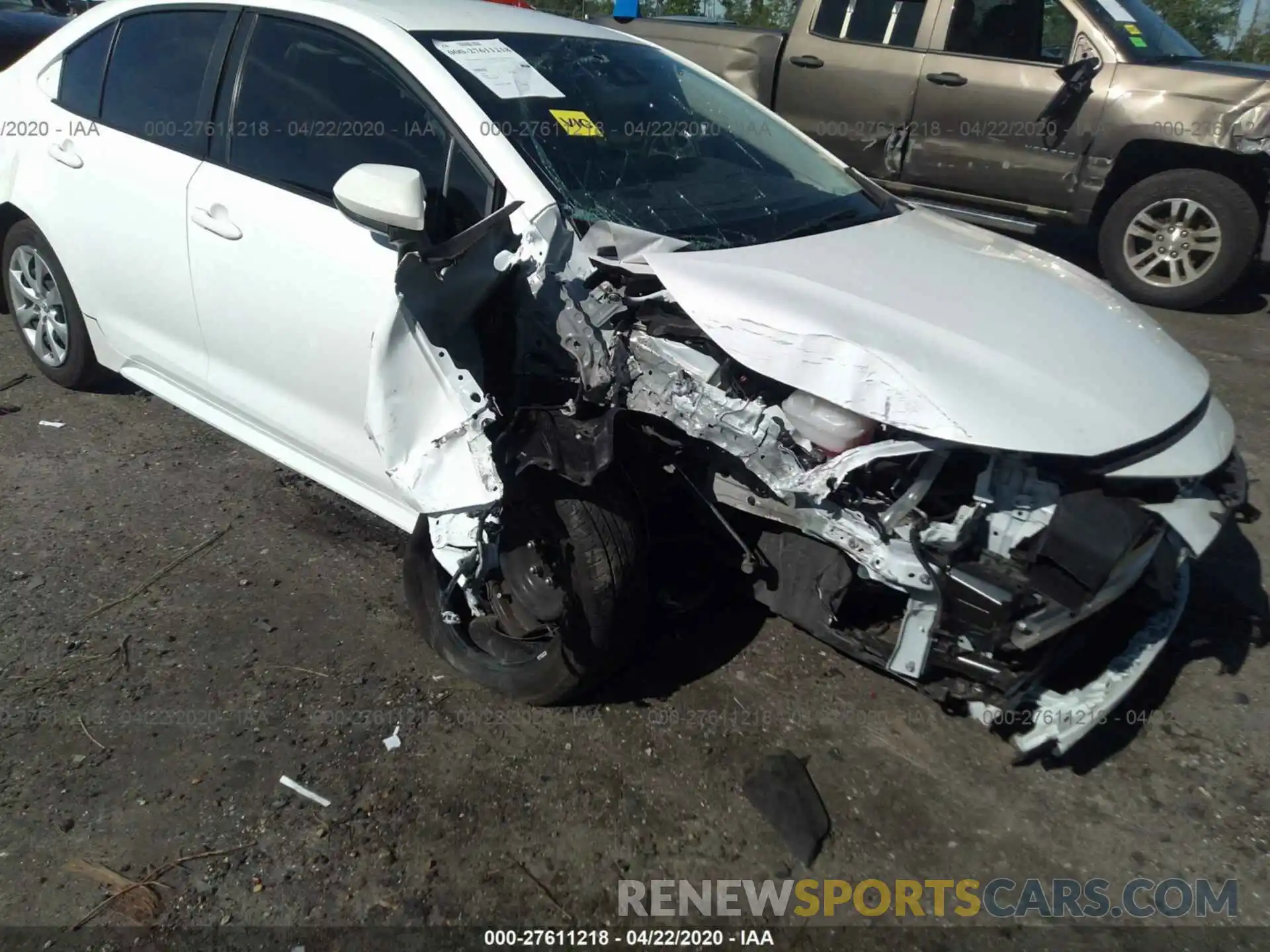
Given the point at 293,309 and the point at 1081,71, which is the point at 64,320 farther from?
the point at 1081,71

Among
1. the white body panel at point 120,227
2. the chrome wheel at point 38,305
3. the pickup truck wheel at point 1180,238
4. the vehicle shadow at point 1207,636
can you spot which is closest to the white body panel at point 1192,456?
the vehicle shadow at point 1207,636

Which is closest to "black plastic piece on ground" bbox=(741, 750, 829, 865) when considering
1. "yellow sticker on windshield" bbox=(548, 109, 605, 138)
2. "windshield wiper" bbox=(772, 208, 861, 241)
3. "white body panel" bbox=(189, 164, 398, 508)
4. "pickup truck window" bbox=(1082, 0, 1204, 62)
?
"white body panel" bbox=(189, 164, 398, 508)

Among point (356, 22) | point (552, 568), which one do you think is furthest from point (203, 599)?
point (356, 22)

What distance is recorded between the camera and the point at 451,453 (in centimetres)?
237

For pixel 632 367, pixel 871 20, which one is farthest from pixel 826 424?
pixel 871 20

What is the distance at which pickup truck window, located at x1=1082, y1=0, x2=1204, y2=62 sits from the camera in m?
6.00

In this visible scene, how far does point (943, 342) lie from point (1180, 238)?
486cm

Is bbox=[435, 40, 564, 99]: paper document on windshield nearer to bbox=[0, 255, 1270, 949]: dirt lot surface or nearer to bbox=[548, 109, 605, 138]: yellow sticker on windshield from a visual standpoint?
bbox=[548, 109, 605, 138]: yellow sticker on windshield

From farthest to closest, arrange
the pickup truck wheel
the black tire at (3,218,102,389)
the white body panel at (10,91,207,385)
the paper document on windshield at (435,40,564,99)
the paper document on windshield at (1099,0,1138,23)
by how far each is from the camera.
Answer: the paper document on windshield at (1099,0,1138,23)
the pickup truck wheel
the black tire at (3,218,102,389)
the white body panel at (10,91,207,385)
the paper document on windshield at (435,40,564,99)

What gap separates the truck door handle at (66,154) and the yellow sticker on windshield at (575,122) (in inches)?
78.1

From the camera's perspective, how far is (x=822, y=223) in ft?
9.64

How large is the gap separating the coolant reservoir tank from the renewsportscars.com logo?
1017mm

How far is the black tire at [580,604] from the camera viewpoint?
236 cm

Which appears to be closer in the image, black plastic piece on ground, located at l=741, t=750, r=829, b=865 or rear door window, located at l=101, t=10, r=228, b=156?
black plastic piece on ground, located at l=741, t=750, r=829, b=865
